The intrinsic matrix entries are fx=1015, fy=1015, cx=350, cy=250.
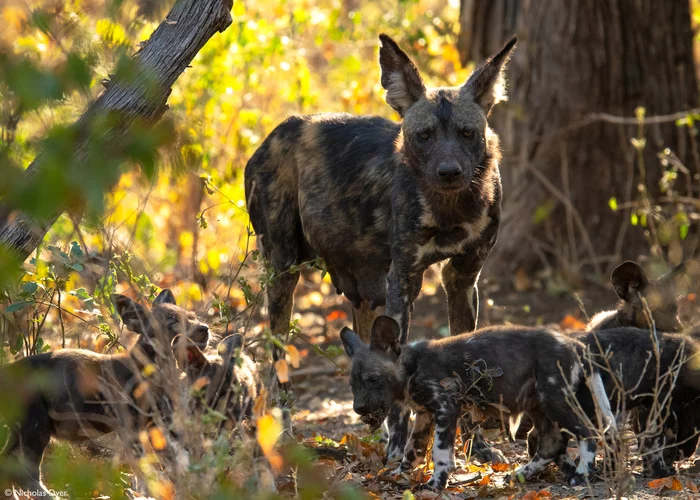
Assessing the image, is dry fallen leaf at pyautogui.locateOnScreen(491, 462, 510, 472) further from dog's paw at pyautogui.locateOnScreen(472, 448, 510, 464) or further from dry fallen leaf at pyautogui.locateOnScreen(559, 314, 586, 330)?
dry fallen leaf at pyautogui.locateOnScreen(559, 314, 586, 330)

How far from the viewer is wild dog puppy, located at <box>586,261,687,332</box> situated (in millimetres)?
6219

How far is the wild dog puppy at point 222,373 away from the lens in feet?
14.7

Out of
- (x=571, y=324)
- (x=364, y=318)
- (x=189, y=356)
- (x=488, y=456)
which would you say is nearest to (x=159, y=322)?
(x=189, y=356)

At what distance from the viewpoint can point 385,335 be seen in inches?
208

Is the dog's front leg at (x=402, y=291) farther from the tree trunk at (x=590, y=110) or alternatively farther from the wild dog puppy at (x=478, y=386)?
the tree trunk at (x=590, y=110)

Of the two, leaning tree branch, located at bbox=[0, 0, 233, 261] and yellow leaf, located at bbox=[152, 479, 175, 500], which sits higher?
leaning tree branch, located at bbox=[0, 0, 233, 261]

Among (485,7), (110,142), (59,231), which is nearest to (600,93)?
(485,7)

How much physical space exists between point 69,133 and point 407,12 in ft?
30.7

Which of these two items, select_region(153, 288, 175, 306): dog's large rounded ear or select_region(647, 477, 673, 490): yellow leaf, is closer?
select_region(647, 477, 673, 490): yellow leaf

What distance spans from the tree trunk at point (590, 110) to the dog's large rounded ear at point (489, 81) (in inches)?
137

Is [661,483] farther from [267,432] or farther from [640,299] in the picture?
[267,432]

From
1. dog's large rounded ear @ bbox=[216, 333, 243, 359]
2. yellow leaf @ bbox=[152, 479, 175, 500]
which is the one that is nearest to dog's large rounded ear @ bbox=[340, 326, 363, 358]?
dog's large rounded ear @ bbox=[216, 333, 243, 359]

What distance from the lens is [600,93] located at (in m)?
9.63

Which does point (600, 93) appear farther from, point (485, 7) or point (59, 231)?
point (59, 231)
